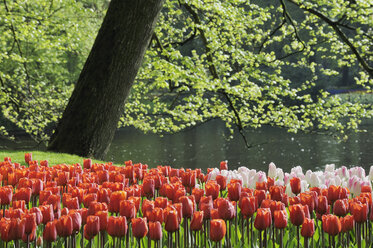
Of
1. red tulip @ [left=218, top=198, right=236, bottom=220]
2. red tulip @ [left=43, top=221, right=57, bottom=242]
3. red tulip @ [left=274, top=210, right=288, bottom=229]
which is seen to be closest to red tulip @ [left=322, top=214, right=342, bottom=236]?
red tulip @ [left=274, top=210, right=288, bottom=229]

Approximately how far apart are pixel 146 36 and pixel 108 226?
5.11m

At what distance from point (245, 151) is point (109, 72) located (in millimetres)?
23576

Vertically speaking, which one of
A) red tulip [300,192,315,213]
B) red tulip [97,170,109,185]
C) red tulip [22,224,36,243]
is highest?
red tulip [97,170,109,185]

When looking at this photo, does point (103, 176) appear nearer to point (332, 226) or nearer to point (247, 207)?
point (247, 207)

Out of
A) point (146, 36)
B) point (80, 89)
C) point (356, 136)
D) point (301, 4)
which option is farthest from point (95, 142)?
point (356, 136)

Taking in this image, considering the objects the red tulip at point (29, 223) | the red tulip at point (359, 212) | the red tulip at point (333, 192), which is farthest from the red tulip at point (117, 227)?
the red tulip at point (333, 192)

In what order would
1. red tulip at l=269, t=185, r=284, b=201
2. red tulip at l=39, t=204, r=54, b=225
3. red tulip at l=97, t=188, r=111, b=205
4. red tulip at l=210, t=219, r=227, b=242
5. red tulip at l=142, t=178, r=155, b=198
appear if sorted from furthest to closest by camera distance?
red tulip at l=142, t=178, r=155, b=198
red tulip at l=269, t=185, r=284, b=201
red tulip at l=97, t=188, r=111, b=205
red tulip at l=39, t=204, r=54, b=225
red tulip at l=210, t=219, r=227, b=242

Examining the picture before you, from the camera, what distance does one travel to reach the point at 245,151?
3002cm

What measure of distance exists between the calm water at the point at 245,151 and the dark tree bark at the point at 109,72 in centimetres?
1772

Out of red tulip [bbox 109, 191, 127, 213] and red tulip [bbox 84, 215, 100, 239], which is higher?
red tulip [bbox 109, 191, 127, 213]

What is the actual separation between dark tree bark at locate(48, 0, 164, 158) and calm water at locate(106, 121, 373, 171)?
17.7 m

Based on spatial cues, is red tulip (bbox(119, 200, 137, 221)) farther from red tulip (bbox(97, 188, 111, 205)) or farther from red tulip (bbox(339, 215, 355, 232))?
red tulip (bbox(339, 215, 355, 232))

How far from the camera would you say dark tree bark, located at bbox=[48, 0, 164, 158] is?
23.4ft

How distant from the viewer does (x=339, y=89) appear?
2292 inches
